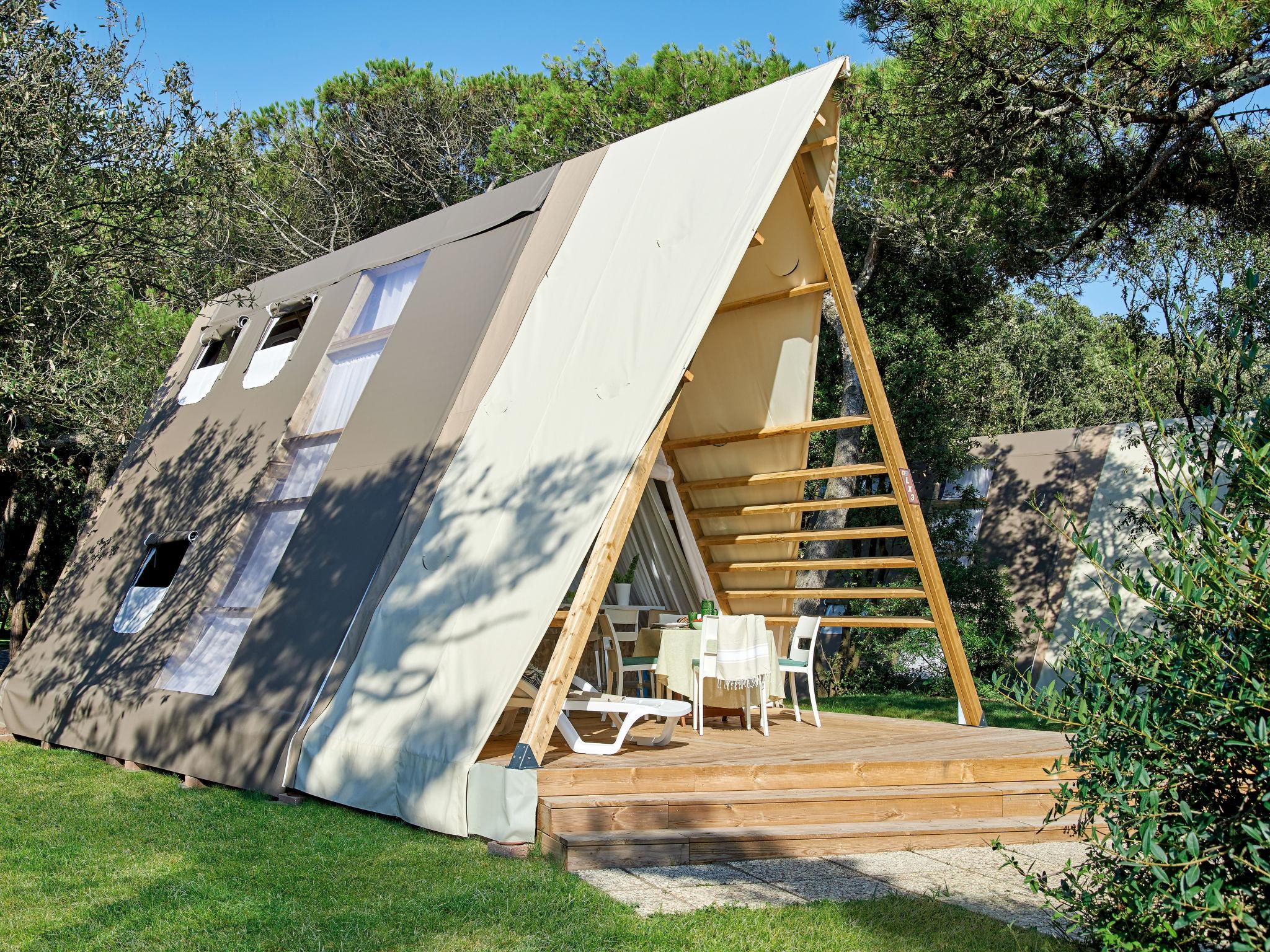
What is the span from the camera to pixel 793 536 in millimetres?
7590

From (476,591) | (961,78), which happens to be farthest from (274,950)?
(961,78)

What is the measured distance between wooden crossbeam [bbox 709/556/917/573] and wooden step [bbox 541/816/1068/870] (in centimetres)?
209

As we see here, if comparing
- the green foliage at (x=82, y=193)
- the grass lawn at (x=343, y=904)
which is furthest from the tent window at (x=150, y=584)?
the grass lawn at (x=343, y=904)

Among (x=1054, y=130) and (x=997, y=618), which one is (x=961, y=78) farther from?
(x=997, y=618)

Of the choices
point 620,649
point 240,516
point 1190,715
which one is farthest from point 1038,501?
point 1190,715

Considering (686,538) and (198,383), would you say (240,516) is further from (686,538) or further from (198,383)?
(686,538)

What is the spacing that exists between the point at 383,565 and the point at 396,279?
8.46ft

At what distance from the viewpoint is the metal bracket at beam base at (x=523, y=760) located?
4078 millimetres

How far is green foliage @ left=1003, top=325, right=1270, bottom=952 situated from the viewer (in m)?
2.19

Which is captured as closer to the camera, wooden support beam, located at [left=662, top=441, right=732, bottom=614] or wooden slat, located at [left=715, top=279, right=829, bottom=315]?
wooden slat, located at [left=715, top=279, right=829, bottom=315]

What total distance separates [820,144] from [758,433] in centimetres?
224

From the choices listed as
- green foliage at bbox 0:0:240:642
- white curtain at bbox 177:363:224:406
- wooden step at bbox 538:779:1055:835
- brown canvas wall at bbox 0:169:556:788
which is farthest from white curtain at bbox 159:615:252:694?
wooden step at bbox 538:779:1055:835

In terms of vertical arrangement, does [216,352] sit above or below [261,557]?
above

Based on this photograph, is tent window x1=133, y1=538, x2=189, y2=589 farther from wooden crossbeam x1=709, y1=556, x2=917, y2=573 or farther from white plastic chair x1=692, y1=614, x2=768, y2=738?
wooden crossbeam x1=709, y1=556, x2=917, y2=573
